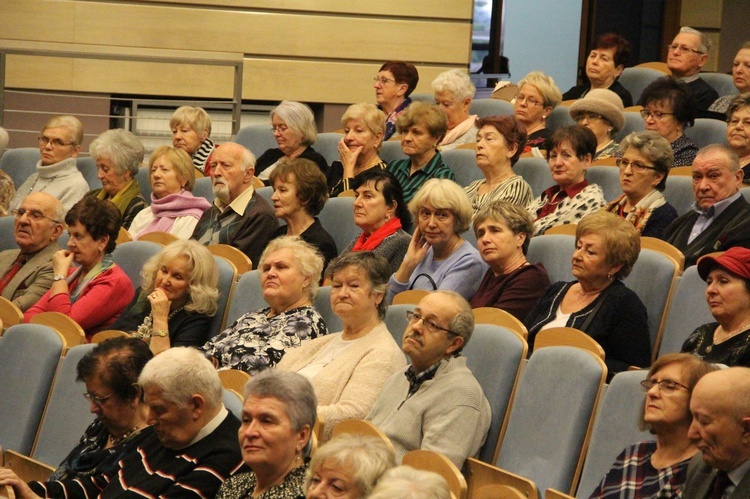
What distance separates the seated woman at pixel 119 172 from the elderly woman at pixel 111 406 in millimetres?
2359

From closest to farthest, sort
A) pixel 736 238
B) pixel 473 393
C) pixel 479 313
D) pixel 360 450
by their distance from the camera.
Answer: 1. pixel 360 450
2. pixel 473 393
3. pixel 479 313
4. pixel 736 238

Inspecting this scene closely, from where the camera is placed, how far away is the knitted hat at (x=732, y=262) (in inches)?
113

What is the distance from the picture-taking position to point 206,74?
8.02 metres

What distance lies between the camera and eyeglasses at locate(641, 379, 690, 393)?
7.88ft

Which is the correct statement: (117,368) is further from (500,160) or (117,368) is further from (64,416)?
(500,160)

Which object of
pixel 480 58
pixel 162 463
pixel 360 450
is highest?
pixel 480 58

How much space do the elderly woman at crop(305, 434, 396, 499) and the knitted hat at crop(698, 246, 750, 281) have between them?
112 cm

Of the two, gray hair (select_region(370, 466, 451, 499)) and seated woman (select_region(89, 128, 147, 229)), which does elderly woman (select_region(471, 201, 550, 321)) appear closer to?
gray hair (select_region(370, 466, 451, 499))

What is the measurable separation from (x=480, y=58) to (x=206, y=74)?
7.08ft

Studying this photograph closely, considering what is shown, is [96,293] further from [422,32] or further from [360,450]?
[422,32]

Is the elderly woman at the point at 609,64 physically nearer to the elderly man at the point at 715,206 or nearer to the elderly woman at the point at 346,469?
the elderly man at the point at 715,206

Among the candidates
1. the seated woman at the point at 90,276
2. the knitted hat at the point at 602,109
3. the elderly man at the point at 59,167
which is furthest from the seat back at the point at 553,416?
the elderly man at the point at 59,167

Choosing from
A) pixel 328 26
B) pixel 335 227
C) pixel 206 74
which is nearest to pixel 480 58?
pixel 328 26

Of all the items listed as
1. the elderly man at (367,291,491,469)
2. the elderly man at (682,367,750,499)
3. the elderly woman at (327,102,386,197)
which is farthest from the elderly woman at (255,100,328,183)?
the elderly man at (682,367,750,499)
